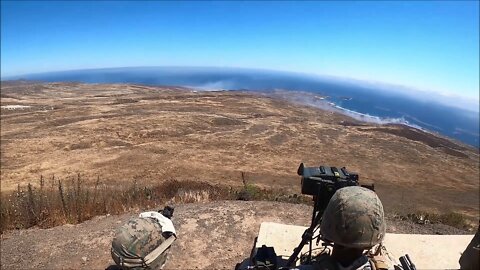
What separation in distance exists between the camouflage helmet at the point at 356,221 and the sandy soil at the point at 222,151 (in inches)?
471

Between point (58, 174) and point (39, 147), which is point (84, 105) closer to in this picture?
point (39, 147)

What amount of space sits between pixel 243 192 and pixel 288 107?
31303 mm

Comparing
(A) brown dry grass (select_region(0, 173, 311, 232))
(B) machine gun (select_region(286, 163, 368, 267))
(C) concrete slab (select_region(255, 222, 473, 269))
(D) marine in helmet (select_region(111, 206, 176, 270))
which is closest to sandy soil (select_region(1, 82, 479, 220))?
(A) brown dry grass (select_region(0, 173, 311, 232))

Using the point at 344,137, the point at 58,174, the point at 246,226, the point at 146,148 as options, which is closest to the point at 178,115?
the point at 146,148

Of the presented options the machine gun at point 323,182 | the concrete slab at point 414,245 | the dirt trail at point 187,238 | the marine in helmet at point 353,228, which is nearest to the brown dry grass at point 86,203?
the dirt trail at point 187,238

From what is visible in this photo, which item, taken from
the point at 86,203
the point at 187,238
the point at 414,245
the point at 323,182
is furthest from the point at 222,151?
the point at 323,182

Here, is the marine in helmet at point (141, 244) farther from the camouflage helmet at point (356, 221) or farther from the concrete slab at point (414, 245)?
the concrete slab at point (414, 245)

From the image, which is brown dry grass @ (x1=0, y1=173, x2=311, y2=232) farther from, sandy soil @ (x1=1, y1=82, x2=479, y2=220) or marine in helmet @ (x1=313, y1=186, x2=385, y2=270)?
marine in helmet @ (x1=313, y1=186, x2=385, y2=270)

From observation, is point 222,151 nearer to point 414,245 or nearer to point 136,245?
point 414,245

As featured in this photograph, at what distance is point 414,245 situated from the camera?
6676mm

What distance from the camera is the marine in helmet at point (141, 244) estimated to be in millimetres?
2809

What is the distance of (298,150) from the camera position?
912 inches

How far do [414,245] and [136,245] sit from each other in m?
5.43

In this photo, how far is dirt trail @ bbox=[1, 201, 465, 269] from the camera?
721 centimetres
